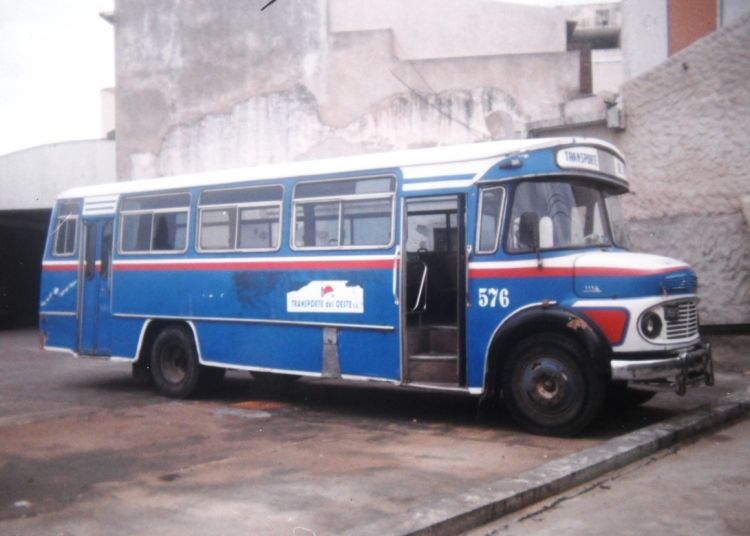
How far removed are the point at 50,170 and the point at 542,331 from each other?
63.6ft

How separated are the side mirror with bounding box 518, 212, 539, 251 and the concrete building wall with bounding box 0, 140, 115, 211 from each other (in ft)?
56.9

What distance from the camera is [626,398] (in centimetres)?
909

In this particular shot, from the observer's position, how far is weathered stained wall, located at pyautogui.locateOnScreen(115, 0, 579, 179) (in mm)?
18703

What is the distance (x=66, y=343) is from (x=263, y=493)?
720 cm

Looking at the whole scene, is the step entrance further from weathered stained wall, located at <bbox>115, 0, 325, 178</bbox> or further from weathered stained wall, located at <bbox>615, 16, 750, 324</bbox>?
weathered stained wall, located at <bbox>115, 0, 325, 178</bbox>

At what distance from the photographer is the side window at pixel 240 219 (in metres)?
9.94

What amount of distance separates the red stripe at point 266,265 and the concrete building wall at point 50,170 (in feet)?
41.5

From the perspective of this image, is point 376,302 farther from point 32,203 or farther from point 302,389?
point 32,203

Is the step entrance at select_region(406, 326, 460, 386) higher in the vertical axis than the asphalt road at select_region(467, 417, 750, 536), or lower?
higher

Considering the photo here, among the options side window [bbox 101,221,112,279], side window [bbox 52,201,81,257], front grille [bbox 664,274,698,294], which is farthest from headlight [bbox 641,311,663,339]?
side window [bbox 52,201,81,257]

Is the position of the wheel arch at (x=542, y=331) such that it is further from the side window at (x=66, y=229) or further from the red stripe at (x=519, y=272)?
the side window at (x=66, y=229)

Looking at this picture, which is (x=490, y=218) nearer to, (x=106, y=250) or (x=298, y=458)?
(x=298, y=458)

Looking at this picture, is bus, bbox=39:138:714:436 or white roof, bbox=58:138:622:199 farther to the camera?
white roof, bbox=58:138:622:199

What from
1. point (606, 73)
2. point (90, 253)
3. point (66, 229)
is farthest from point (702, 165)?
point (606, 73)
